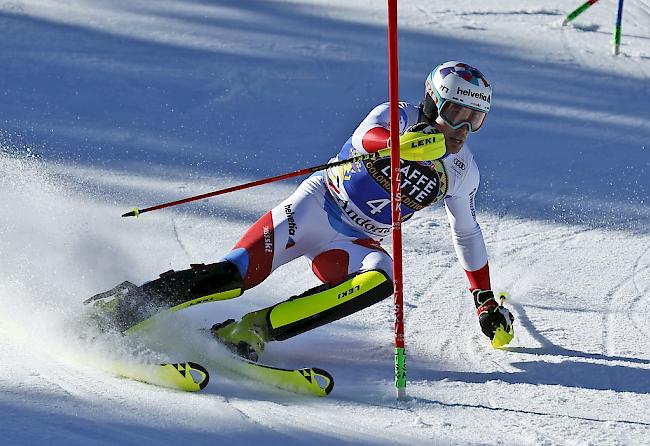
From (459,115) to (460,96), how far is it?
0.31ft

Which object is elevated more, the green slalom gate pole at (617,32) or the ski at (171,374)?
the ski at (171,374)

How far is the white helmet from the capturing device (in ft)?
16.7

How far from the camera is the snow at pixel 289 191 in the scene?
437 cm

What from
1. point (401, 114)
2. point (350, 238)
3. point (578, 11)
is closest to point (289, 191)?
point (350, 238)

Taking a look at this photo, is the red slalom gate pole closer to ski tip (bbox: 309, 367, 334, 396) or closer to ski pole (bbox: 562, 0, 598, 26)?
ski tip (bbox: 309, 367, 334, 396)

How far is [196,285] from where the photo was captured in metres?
4.96

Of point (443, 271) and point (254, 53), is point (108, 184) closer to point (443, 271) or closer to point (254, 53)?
point (443, 271)

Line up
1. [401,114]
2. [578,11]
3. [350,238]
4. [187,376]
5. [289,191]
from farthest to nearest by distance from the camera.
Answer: [578,11] → [289,191] → [350,238] → [401,114] → [187,376]

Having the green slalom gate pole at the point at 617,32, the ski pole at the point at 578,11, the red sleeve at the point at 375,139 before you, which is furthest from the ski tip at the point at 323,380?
the ski pole at the point at 578,11

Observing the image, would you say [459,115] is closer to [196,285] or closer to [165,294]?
[196,285]

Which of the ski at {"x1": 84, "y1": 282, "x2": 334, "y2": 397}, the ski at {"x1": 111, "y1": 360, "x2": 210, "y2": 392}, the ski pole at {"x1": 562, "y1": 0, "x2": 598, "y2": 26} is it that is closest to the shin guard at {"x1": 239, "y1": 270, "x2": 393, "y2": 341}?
the ski at {"x1": 84, "y1": 282, "x2": 334, "y2": 397}

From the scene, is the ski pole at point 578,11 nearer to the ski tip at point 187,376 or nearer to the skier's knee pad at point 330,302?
the skier's knee pad at point 330,302

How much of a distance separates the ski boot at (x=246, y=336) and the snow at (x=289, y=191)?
0.12m

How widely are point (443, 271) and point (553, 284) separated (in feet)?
2.18
